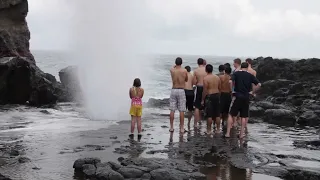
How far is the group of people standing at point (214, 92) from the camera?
10.6 metres

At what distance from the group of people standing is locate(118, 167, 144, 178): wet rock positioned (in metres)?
4.51

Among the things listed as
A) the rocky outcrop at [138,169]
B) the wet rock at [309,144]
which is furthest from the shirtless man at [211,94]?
the rocky outcrop at [138,169]

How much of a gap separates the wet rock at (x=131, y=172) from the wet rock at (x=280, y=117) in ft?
32.8

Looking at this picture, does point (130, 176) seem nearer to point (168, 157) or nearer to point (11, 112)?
point (168, 157)

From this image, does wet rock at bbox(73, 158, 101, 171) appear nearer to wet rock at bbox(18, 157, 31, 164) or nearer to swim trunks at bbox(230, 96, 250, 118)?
wet rock at bbox(18, 157, 31, 164)

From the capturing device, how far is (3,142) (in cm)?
1022

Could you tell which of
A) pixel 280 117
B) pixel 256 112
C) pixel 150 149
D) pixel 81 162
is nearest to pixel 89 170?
pixel 81 162

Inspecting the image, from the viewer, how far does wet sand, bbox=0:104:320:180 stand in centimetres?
756

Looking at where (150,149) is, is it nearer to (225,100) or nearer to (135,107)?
(135,107)

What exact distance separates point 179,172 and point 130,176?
901 millimetres

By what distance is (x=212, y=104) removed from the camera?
11305 millimetres

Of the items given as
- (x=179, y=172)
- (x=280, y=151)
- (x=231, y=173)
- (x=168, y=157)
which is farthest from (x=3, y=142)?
(x=280, y=151)

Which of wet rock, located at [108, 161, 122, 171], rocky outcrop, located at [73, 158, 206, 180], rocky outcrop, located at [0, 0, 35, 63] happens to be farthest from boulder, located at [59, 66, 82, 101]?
wet rock, located at [108, 161, 122, 171]

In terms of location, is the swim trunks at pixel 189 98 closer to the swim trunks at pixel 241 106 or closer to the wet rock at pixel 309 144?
the swim trunks at pixel 241 106
